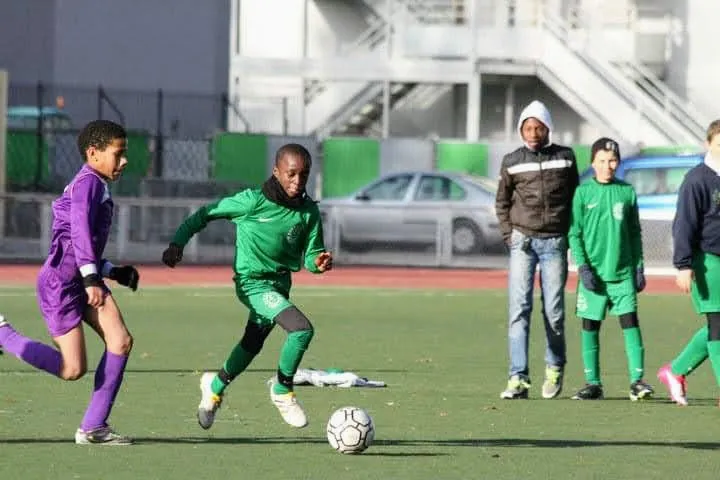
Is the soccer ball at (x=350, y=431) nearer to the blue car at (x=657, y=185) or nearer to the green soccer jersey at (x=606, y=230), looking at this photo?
the green soccer jersey at (x=606, y=230)

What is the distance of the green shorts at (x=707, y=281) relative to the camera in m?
12.7

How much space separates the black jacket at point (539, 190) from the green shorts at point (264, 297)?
9.54 ft

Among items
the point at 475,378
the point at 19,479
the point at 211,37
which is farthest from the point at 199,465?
the point at 211,37

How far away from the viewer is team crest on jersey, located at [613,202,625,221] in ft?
45.4

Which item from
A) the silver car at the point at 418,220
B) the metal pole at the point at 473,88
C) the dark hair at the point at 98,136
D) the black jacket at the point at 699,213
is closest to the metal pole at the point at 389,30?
the metal pole at the point at 473,88

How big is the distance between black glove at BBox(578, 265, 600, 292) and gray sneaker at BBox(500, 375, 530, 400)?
32.2 inches

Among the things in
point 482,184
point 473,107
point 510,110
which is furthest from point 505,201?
point 510,110

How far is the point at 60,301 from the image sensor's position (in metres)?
10.5

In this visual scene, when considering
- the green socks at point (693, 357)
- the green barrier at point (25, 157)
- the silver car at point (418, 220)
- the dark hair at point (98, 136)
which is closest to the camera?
the dark hair at point (98, 136)

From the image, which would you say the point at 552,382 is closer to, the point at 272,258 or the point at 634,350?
the point at 634,350

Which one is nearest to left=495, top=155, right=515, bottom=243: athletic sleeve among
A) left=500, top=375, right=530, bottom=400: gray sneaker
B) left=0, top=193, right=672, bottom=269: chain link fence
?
Result: left=500, top=375, right=530, bottom=400: gray sneaker

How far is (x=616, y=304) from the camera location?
1398cm

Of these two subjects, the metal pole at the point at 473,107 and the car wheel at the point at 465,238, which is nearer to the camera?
the car wheel at the point at 465,238

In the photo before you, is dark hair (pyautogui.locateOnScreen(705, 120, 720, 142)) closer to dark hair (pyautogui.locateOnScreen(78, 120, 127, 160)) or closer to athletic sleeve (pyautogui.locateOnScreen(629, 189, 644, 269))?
athletic sleeve (pyautogui.locateOnScreen(629, 189, 644, 269))
